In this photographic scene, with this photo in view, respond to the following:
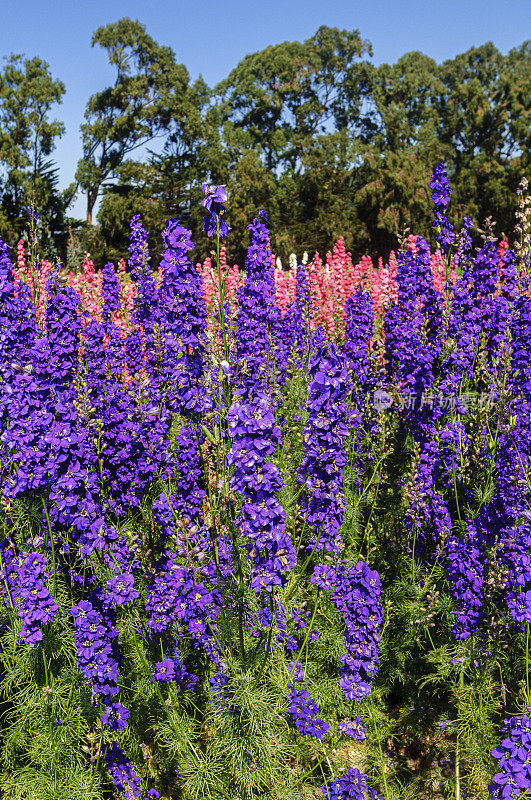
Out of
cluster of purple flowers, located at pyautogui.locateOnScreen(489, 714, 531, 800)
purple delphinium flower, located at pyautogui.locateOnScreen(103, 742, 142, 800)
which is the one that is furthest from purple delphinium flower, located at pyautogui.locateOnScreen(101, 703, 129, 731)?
cluster of purple flowers, located at pyautogui.locateOnScreen(489, 714, 531, 800)

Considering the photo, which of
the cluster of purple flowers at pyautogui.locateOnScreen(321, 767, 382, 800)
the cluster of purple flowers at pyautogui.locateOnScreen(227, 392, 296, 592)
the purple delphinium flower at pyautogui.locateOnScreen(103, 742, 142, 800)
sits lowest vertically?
the purple delphinium flower at pyautogui.locateOnScreen(103, 742, 142, 800)

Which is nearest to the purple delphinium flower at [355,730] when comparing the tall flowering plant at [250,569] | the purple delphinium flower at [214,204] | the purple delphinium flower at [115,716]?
the tall flowering plant at [250,569]

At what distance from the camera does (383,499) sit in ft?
17.5

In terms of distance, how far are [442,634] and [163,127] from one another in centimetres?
4080

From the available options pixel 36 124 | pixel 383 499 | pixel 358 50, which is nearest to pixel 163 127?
pixel 36 124

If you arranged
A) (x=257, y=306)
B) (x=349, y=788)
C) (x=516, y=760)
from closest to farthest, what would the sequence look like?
(x=516, y=760)
(x=349, y=788)
(x=257, y=306)

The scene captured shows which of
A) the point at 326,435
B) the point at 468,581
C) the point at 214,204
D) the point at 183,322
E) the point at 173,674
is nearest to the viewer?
the point at 214,204

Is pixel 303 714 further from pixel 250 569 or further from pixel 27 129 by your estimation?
pixel 27 129

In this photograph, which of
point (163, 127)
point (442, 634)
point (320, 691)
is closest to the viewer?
point (320, 691)

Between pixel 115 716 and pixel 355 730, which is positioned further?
pixel 115 716

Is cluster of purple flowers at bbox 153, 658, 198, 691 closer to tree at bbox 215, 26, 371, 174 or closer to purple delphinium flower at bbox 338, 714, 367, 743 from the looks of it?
purple delphinium flower at bbox 338, 714, 367, 743

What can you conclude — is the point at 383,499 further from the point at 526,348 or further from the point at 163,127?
the point at 163,127

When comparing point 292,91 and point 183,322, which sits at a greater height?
point 292,91

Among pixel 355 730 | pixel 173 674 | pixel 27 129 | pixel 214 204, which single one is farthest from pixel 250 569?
pixel 27 129
